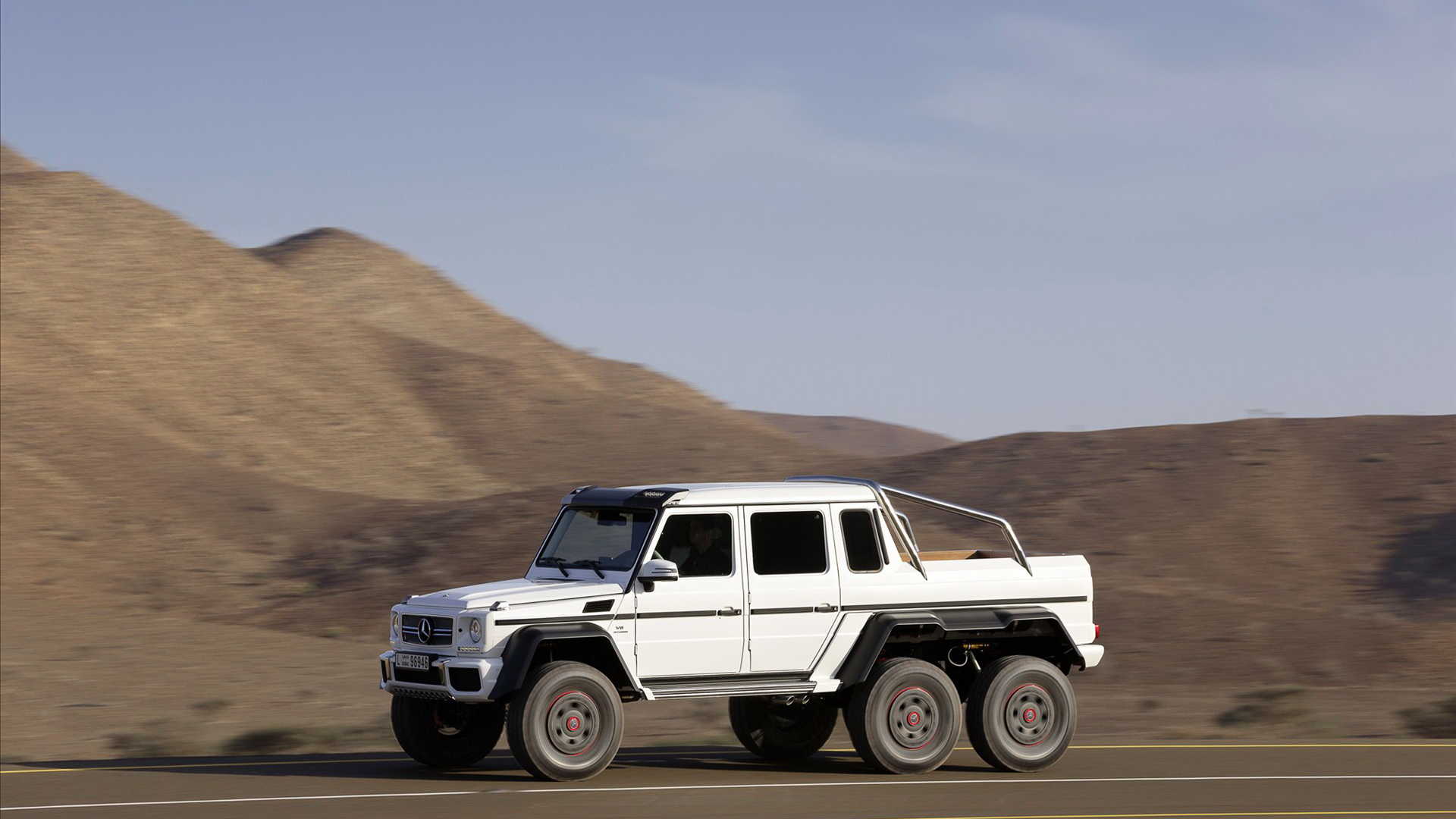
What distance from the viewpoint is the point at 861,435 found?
347ft

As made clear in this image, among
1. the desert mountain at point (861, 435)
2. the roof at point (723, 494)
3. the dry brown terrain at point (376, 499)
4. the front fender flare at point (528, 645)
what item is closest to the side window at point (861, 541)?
the roof at point (723, 494)

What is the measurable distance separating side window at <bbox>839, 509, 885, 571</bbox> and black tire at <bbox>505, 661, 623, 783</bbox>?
212 centimetres

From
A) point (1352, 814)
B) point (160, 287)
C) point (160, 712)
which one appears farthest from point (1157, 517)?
point (160, 287)

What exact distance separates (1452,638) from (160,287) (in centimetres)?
4087

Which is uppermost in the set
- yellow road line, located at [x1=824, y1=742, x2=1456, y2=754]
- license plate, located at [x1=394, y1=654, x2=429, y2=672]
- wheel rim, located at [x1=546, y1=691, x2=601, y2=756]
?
license plate, located at [x1=394, y1=654, x2=429, y2=672]

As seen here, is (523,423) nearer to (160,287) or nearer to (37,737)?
(160,287)

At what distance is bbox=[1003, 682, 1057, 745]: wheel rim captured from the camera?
12.6m

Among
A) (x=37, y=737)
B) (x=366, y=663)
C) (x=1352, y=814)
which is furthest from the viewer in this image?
(x=366, y=663)

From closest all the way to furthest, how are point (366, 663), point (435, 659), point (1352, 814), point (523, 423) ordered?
point (1352, 814) → point (435, 659) → point (366, 663) → point (523, 423)

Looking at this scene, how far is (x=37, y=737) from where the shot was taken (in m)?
18.5

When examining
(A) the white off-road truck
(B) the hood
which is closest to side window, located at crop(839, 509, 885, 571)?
(A) the white off-road truck

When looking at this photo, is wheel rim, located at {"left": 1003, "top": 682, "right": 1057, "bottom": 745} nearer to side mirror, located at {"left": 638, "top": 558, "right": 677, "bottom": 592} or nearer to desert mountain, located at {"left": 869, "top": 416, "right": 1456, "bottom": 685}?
side mirror, located at {"left": 638, "top": 558, "right": 677, "bottom": 592}

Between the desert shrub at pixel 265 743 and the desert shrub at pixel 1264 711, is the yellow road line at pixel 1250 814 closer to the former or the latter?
the desert shrub at pixel 1264 711

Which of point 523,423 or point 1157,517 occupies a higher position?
point 523,423
